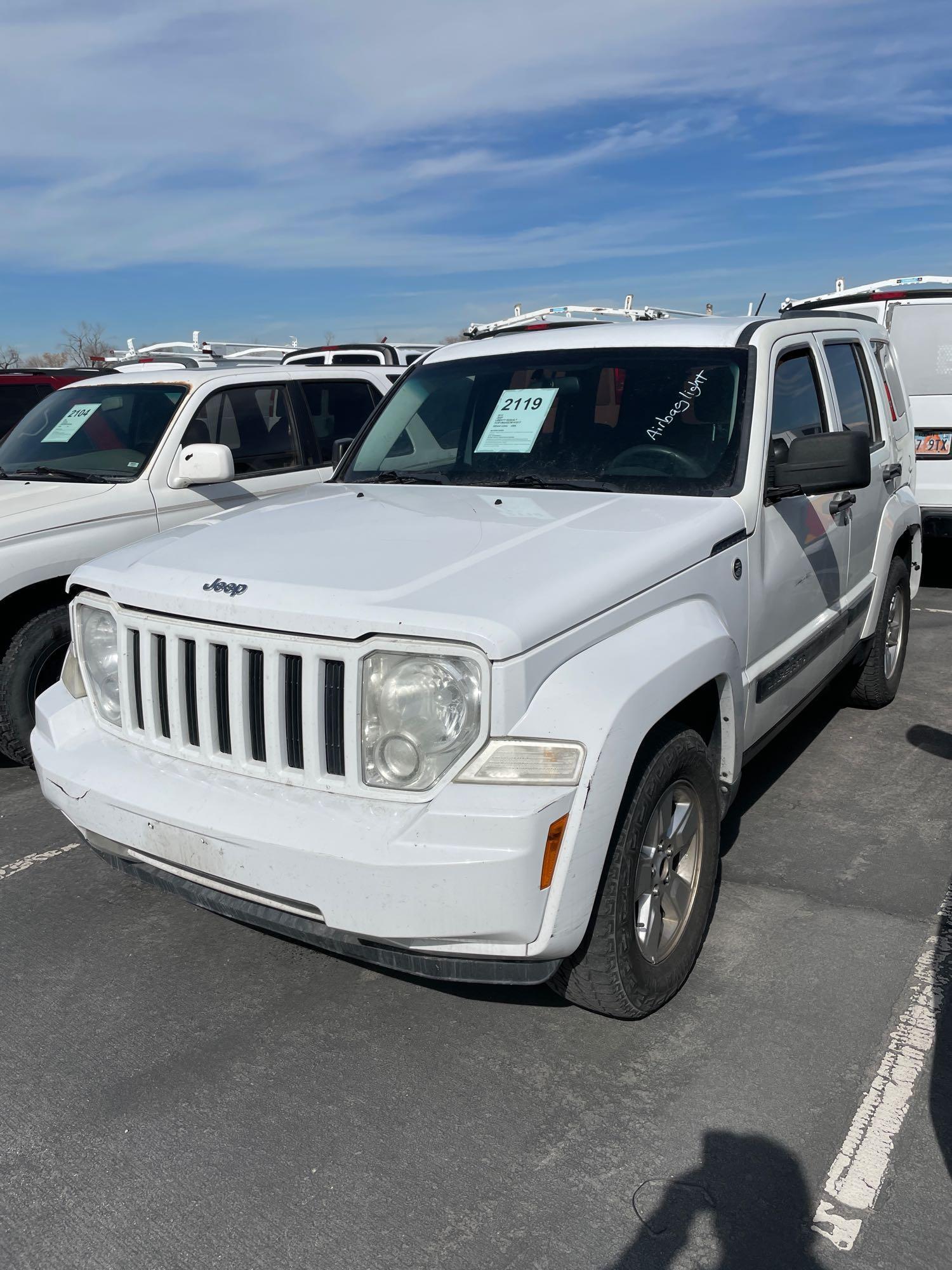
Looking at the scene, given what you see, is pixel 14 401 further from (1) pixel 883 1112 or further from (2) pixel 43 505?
(1) pixel 883 1112

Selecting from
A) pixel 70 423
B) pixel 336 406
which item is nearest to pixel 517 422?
pixel 336 406

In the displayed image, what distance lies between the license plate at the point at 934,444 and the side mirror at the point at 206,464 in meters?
5.64

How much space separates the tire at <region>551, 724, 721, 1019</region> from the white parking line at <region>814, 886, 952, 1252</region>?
0.61 m

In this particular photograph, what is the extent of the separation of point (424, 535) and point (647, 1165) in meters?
1.78

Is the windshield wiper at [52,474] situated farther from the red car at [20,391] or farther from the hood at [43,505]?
Answer: the red car at [20,391]

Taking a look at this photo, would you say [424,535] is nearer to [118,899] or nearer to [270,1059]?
[270,1059]

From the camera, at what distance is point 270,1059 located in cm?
301

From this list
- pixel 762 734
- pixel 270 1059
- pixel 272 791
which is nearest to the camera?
pixel 272 791

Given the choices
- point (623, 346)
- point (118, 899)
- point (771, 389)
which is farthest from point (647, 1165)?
point (623, 346)

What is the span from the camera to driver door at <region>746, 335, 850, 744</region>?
12.4 feet

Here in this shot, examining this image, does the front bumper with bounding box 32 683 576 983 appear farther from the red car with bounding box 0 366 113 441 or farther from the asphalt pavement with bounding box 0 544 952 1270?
A: the red car with bounding box 0 366 113 441

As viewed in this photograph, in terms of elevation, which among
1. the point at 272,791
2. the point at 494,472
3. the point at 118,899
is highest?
the point at 494,472

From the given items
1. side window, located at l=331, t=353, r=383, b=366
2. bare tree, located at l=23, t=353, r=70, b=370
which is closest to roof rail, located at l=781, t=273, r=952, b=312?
side window, located at l=331, t=353, r=383, b=366

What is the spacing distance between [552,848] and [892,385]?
435 centimetres
